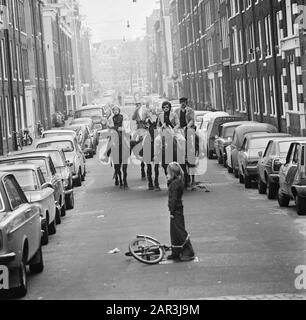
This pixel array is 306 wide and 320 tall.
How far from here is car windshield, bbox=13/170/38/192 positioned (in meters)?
17.7

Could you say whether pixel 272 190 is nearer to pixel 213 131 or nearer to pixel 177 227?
pixel 177 227

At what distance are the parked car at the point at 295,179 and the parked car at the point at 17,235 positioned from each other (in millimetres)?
6291

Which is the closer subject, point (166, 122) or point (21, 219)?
point (21, 219)

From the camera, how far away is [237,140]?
95.0 feet

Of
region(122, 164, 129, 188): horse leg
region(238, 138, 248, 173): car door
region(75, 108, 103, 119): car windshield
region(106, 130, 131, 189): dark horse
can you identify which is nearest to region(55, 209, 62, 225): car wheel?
region(106, 130, 131, 189): dark horse

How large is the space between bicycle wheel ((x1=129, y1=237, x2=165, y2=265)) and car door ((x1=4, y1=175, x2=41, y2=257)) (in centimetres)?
148

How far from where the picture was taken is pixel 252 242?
15.1m

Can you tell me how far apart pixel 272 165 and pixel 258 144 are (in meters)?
4.15

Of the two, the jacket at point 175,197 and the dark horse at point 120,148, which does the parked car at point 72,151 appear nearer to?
the dark horse at point 120,148

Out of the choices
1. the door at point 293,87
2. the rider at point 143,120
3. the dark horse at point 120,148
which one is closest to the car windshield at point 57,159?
the dark horse at point 120,148

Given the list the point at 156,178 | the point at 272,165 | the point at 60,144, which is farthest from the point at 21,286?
the point at 60,144

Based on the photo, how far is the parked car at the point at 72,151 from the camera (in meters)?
28.5

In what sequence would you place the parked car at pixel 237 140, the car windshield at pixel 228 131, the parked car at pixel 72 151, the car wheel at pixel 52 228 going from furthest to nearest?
the car windshield at pixel 228 131, the parked car at pixel 72 151, the parked car at pixel 237 140, the car wheel at pixel 52 228
